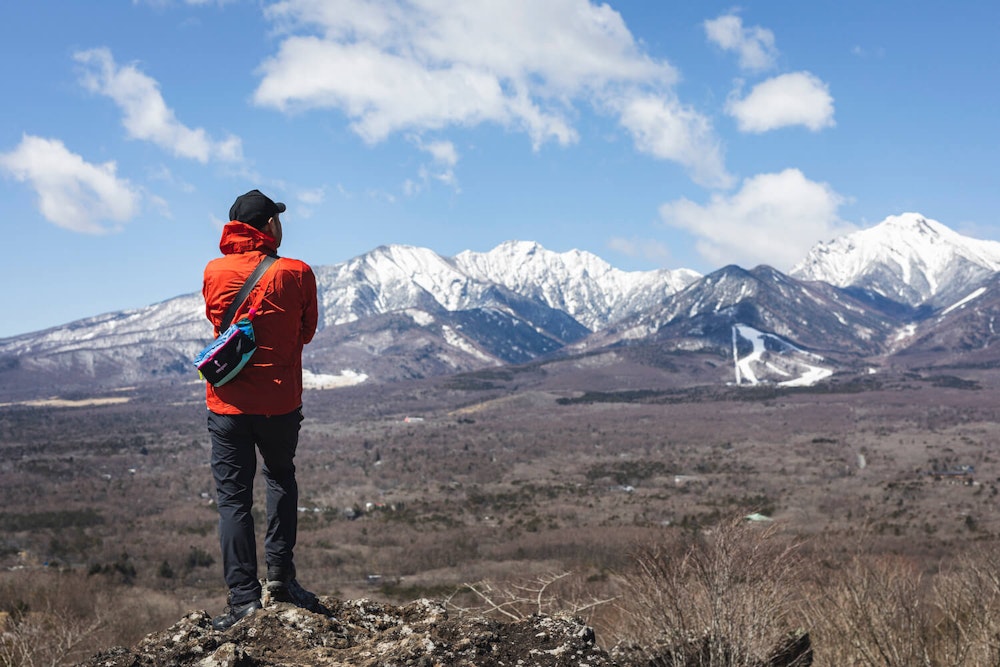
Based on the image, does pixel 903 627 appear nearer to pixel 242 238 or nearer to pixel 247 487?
pixel 247 487

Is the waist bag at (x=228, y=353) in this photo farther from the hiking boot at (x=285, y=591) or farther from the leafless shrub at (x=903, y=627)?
the leafless shrub at (x=903, y=627)

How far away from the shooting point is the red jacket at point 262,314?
4949mm

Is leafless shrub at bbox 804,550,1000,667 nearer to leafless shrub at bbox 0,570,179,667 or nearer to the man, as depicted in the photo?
the man

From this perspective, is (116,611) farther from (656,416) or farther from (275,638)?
(656,416)

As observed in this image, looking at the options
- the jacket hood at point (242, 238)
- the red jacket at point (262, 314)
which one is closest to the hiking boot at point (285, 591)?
the red jacket at point (262, 314)

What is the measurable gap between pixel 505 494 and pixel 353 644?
242ft

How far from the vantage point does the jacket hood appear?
5.23 m

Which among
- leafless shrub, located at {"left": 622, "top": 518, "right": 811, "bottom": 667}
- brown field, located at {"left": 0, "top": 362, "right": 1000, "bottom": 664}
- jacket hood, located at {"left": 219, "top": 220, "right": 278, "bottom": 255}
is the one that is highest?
jacket hood, located at {"left": 219, "top": 220, "right": 278, "bottom": 255}

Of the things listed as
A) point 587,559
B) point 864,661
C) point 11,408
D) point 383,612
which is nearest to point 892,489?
point 587,559

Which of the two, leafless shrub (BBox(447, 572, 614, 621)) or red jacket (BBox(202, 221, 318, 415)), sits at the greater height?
red jacket (BBox(202, 221, 318, 415))

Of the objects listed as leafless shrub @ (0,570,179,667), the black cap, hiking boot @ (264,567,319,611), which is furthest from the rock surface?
leafless shrub @ (0,570,179,667)

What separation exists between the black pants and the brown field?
3.95m

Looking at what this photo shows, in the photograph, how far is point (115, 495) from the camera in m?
74.7

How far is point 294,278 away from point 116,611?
34.9m
